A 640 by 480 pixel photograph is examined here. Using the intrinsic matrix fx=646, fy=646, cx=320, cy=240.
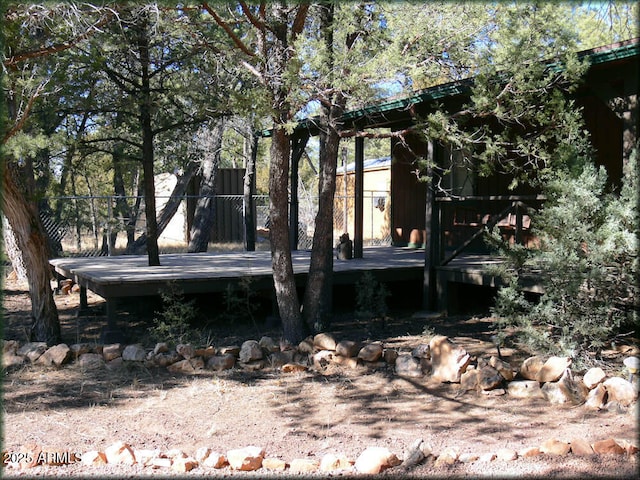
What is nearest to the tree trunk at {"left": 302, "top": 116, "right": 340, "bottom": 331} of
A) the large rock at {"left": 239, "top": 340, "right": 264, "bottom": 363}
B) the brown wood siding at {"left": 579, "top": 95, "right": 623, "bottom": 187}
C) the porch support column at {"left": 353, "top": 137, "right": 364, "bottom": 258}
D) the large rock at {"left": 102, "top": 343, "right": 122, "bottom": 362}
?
the large rock at {"left": 239, "top": 340, "right": 264, "bottom": 363}

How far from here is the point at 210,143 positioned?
599 inches

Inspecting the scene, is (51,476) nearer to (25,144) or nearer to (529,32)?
(25,144)

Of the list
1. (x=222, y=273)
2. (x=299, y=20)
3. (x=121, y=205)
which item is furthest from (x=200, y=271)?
(x=121, y=205)

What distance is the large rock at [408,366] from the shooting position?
238 inches

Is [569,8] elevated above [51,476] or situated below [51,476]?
above

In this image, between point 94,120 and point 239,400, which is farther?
point 94,120

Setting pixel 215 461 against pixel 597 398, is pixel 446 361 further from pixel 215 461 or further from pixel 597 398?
pixel 215 461

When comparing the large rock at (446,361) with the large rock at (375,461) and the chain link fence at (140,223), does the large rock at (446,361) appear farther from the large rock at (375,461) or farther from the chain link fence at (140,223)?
the chain link fence at (140,223)

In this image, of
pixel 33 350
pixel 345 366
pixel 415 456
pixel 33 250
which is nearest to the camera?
pixel 415 456

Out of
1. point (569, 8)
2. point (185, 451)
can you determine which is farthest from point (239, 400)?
point (569, 8)

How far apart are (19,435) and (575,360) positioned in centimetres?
451

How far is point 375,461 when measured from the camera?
3.87m

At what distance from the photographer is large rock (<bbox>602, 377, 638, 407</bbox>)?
15.9 feet

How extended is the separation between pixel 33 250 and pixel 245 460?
4.32m
